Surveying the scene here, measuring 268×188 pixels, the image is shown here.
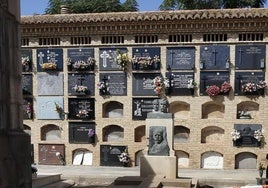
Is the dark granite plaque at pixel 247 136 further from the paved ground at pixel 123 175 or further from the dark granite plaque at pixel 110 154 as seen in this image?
the dark granite plaque at pixel 110 154

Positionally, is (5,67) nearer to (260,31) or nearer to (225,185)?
(225,185)

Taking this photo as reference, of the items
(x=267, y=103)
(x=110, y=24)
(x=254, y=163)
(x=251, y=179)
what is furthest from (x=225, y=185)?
(x=110, y=24)

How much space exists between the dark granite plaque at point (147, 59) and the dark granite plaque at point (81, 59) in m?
2.25

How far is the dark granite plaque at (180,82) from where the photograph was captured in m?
18.8

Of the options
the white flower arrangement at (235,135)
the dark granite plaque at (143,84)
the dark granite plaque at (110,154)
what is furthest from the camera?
the dark granite plaque at (110,154)

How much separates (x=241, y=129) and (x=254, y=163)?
1.76 metres

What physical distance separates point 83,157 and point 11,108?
47.9 feet

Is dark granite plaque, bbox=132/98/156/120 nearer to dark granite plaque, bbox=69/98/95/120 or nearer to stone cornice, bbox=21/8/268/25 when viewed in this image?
dark granite plaque, bbox=69/98/95/120

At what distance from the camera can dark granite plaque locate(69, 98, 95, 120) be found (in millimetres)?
19594

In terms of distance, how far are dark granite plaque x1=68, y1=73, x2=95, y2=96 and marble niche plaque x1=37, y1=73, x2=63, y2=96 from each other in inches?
23.8

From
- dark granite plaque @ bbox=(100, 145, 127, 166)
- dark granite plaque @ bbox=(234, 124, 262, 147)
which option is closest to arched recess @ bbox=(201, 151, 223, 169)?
dark granite plaque @ bbox=(234, 124, 262, 147)

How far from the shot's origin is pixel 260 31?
59.9ft

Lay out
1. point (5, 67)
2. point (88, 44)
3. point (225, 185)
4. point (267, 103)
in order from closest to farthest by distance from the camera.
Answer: point (5, 67) < point (225, 185) < point (267, 103) < point (88, 44)

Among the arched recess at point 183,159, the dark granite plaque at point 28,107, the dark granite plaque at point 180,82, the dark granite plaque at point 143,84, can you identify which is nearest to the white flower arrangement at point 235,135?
the arched recess at point 183,159
